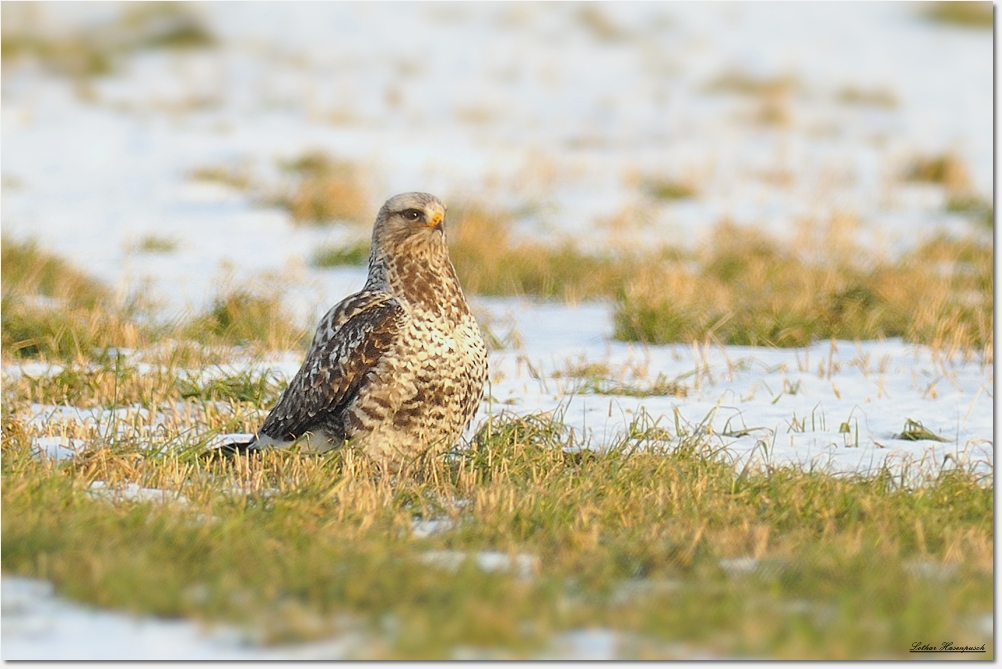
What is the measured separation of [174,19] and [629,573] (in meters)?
20.9

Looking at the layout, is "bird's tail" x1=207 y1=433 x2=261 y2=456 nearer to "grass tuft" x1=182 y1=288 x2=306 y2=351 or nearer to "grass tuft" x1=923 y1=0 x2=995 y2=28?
"grass tuft" x1=182 y1=288 x2=306 y2=351

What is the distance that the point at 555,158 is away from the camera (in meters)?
15.7

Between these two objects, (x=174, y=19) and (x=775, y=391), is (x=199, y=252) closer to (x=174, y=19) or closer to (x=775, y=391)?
(x=775, y=391)

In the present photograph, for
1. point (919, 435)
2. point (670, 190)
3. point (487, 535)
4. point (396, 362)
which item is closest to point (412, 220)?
point (396, 362)

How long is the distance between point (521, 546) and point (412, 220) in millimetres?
1842

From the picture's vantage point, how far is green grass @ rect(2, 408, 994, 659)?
142 inches

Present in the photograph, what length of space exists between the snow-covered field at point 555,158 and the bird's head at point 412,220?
1.20 m

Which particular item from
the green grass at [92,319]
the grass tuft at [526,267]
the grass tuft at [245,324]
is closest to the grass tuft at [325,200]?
the grass tuft at [526,267]

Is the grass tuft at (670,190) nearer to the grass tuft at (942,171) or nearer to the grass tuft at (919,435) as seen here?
the grass tuft at (942,171)

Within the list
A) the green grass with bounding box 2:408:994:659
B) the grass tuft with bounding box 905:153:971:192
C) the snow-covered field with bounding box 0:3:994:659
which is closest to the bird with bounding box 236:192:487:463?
the green grass with bounding box 2:408:994:659

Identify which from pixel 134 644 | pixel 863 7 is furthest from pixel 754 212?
pixel 863 7

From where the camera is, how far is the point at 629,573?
166 inches

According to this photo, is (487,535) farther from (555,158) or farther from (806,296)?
(555,158)

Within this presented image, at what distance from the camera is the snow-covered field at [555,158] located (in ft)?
21.9
